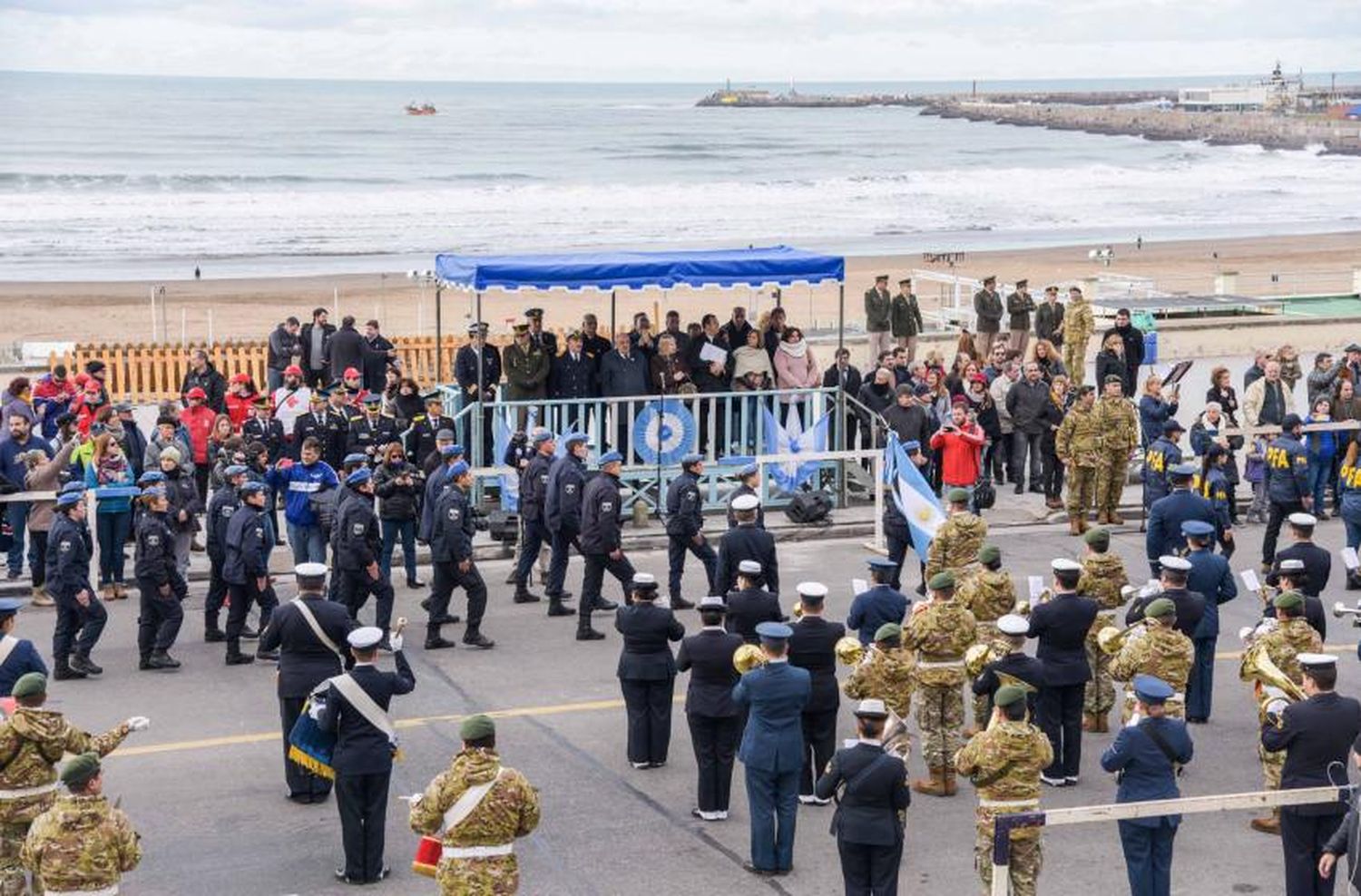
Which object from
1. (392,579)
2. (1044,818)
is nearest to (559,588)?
(392,579)

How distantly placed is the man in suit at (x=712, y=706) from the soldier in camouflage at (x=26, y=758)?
3.57 m

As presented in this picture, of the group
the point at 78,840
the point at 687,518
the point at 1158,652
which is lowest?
the point at 78,840

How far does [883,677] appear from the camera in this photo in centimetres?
1225

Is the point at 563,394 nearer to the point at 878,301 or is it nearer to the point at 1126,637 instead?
the point at 878,301

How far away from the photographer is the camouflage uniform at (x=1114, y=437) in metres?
20.5

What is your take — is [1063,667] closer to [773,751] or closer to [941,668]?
[941,668]

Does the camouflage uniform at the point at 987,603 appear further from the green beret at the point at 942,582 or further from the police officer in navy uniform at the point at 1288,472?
the police officer in navy uniform at the point at 1288,472

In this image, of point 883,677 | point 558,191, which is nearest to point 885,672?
point 883,677

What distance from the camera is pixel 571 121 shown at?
164250 millimetres

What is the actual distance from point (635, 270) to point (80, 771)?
11.9 metres

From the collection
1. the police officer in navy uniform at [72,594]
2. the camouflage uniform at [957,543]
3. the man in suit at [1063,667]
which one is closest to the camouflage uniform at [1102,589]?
the man in suit at [1063,667]

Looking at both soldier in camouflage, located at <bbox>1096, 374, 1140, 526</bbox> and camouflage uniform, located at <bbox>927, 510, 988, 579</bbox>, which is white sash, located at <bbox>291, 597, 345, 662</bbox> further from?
soldier in camouflage, located at <bbox>1096, 374, 1140, 526</bbox>

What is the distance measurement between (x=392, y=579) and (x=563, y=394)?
3.51 m

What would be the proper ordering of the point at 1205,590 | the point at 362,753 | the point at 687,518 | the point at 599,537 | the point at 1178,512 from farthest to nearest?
the point at 687,518, the point at 599,537, the point at 1178,512, the point at 1205,590, the point at 362,753
